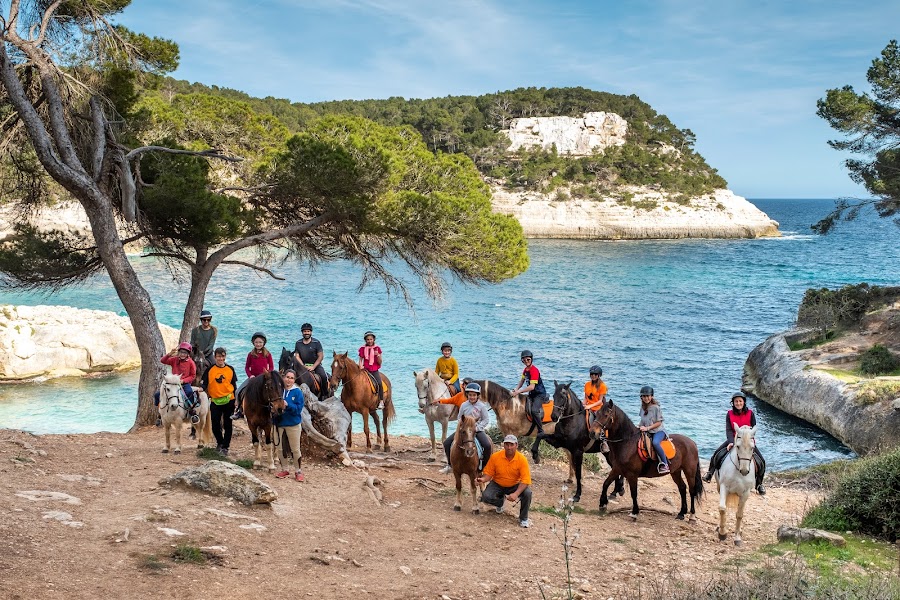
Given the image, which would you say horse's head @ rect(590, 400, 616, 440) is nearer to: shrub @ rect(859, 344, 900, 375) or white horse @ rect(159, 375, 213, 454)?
white horse @ rect(159, 375, 213, 454)

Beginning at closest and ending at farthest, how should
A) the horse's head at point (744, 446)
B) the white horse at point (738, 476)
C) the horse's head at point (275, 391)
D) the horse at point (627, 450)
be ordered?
the horse's head at point (744, 446) < the white horse at point (738, 476) < the horse's head at point (275, 391) < the horse at point (627, 450)

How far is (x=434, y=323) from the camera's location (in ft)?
147

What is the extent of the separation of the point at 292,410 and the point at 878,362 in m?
20.6

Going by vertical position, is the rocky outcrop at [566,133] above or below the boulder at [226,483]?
above

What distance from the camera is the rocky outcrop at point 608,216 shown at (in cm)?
10500

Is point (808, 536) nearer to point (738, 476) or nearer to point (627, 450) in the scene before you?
point (738, 476)

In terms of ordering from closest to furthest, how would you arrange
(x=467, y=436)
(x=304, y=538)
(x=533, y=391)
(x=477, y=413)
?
(x=304, y=538), (x=467, y=436), (x=477, y=413), (x=533, y=391)

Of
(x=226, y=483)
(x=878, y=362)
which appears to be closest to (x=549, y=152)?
(x=878, y=362)

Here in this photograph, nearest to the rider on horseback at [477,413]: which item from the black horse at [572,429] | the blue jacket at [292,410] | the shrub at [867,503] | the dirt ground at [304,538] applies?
the dirt ground at [304,538]

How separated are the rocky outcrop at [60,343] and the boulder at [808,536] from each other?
85.1ft

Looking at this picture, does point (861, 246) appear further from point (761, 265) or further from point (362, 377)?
point (362, 377)

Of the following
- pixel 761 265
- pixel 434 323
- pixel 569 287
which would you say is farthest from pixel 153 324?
pixel 761 265

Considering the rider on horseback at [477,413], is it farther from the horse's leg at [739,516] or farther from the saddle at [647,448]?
the horse's leg at [739,516]

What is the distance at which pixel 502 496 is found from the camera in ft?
36.1
